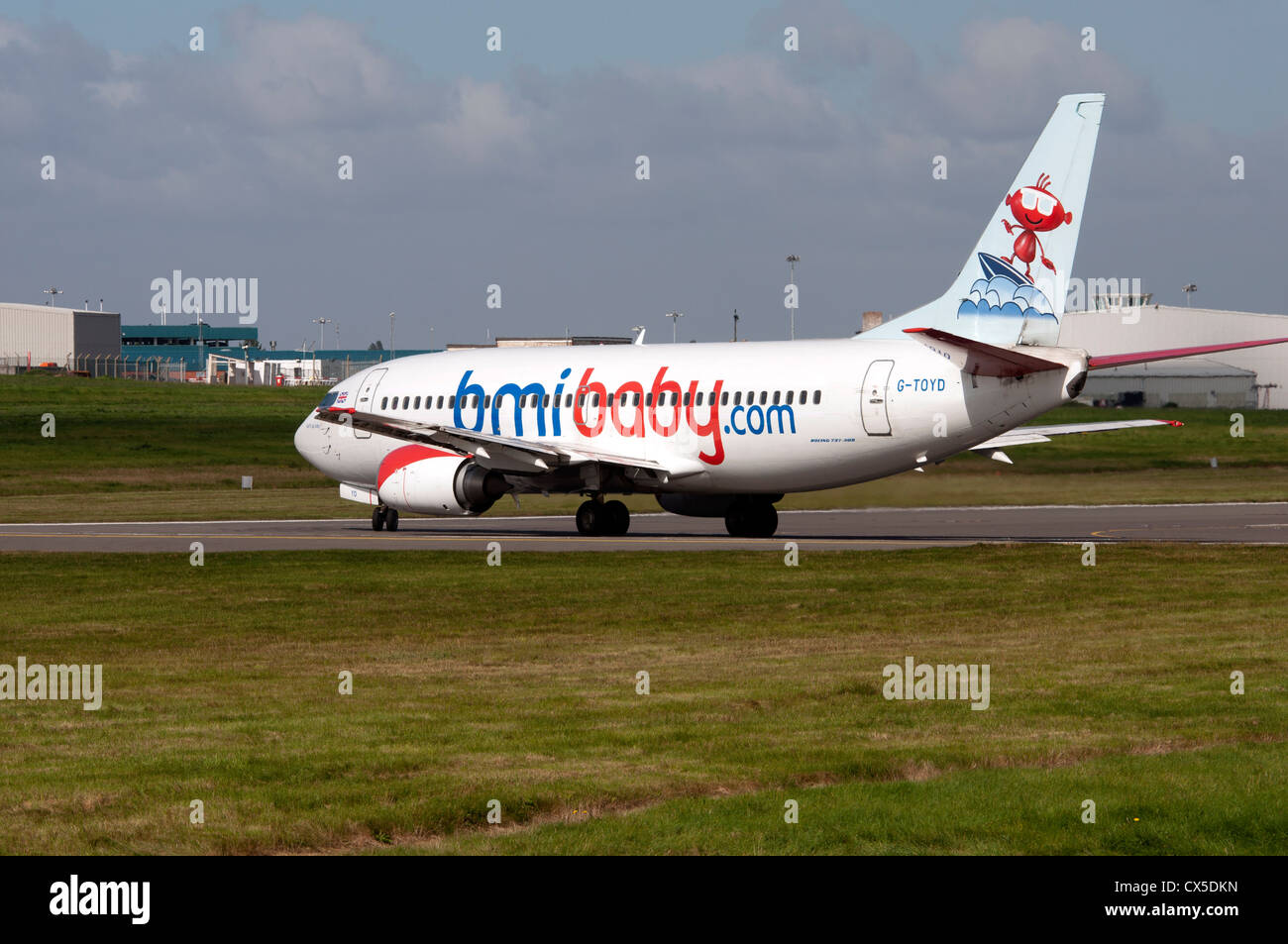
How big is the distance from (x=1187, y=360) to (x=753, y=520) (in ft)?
347

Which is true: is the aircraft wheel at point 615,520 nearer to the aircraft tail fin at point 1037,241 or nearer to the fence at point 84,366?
the aircraft tail fin at point 1037,241

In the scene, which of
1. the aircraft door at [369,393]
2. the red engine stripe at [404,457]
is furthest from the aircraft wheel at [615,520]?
the aircraft door at [369,393]

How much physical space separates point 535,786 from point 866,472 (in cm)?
2523

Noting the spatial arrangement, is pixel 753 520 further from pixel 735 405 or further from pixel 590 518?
pixel 735 405

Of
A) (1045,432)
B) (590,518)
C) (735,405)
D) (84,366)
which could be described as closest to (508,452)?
(590,518)

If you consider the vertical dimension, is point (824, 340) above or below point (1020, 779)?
above

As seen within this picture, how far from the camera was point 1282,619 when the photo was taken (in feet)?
73.0

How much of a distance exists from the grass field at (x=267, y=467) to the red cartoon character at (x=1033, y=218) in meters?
9.12

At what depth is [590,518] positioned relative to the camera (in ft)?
134
